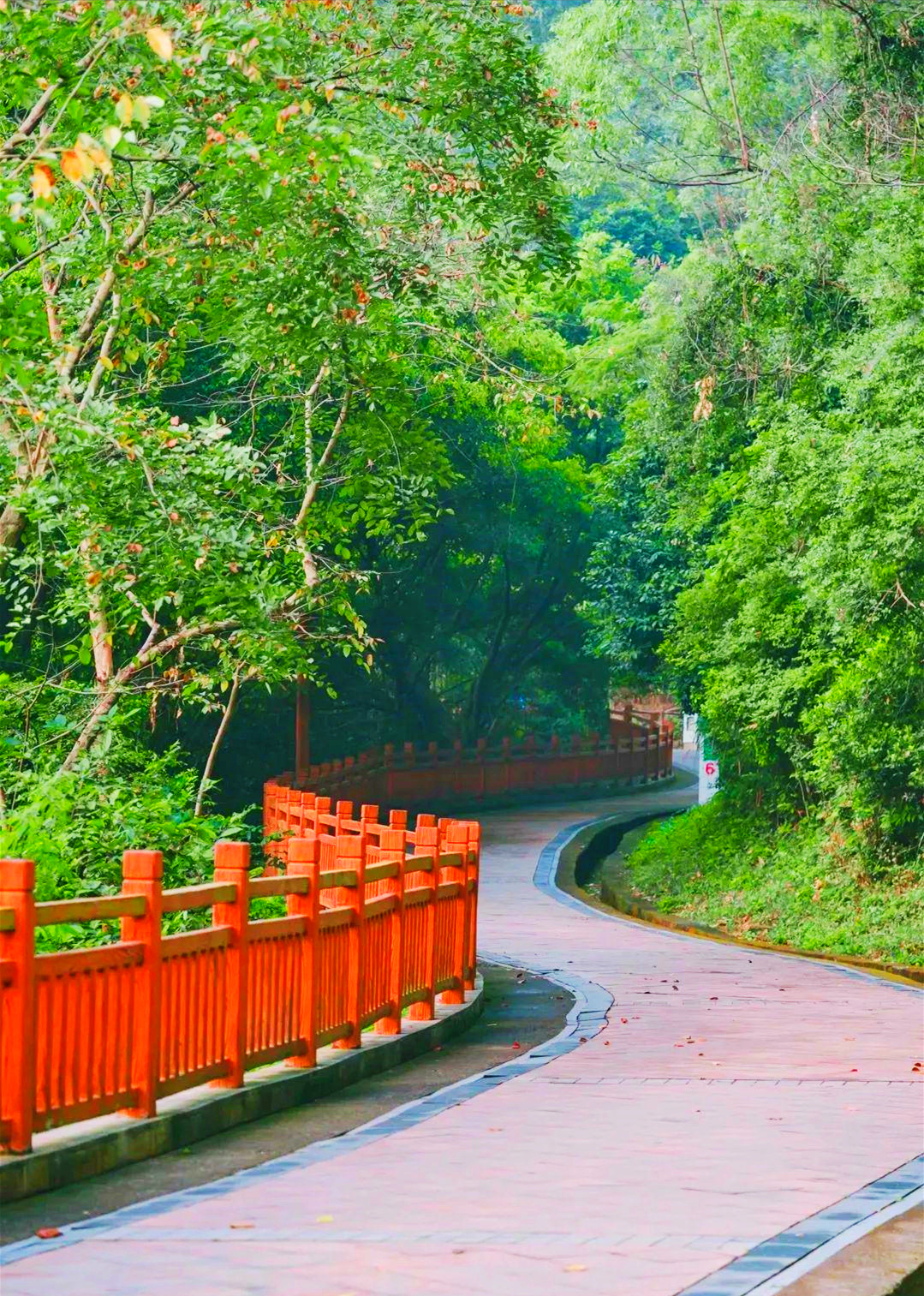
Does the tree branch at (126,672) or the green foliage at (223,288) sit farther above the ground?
the green foliage at (223,288)

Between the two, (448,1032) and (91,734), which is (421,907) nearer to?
(448,1032)

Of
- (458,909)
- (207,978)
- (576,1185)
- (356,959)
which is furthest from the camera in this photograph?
(458,909)

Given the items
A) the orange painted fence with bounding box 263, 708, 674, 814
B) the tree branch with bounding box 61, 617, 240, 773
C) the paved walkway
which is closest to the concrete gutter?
the paved walkway

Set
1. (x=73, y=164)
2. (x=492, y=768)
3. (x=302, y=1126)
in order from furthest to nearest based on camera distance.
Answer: (x=492, y=768)
(x=302, y=1126)
(x=73, y=164)

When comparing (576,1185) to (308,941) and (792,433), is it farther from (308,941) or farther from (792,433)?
(792,433)

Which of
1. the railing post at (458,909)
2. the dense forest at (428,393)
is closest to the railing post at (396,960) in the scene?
the railing post at (458,909)

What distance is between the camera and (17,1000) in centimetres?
696

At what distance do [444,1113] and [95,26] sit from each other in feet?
23.6

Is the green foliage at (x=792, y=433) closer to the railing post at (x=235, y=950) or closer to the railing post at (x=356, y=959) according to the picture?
the railing post at (x=356, y=959)

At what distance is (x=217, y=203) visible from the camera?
48.8 ft

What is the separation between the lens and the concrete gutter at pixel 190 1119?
23.4ft

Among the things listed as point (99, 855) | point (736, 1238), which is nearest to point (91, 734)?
point (99, 855)

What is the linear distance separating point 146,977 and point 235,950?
1.07m

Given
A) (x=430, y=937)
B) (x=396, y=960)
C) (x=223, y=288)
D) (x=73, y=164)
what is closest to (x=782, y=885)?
(x=223, y=288)
